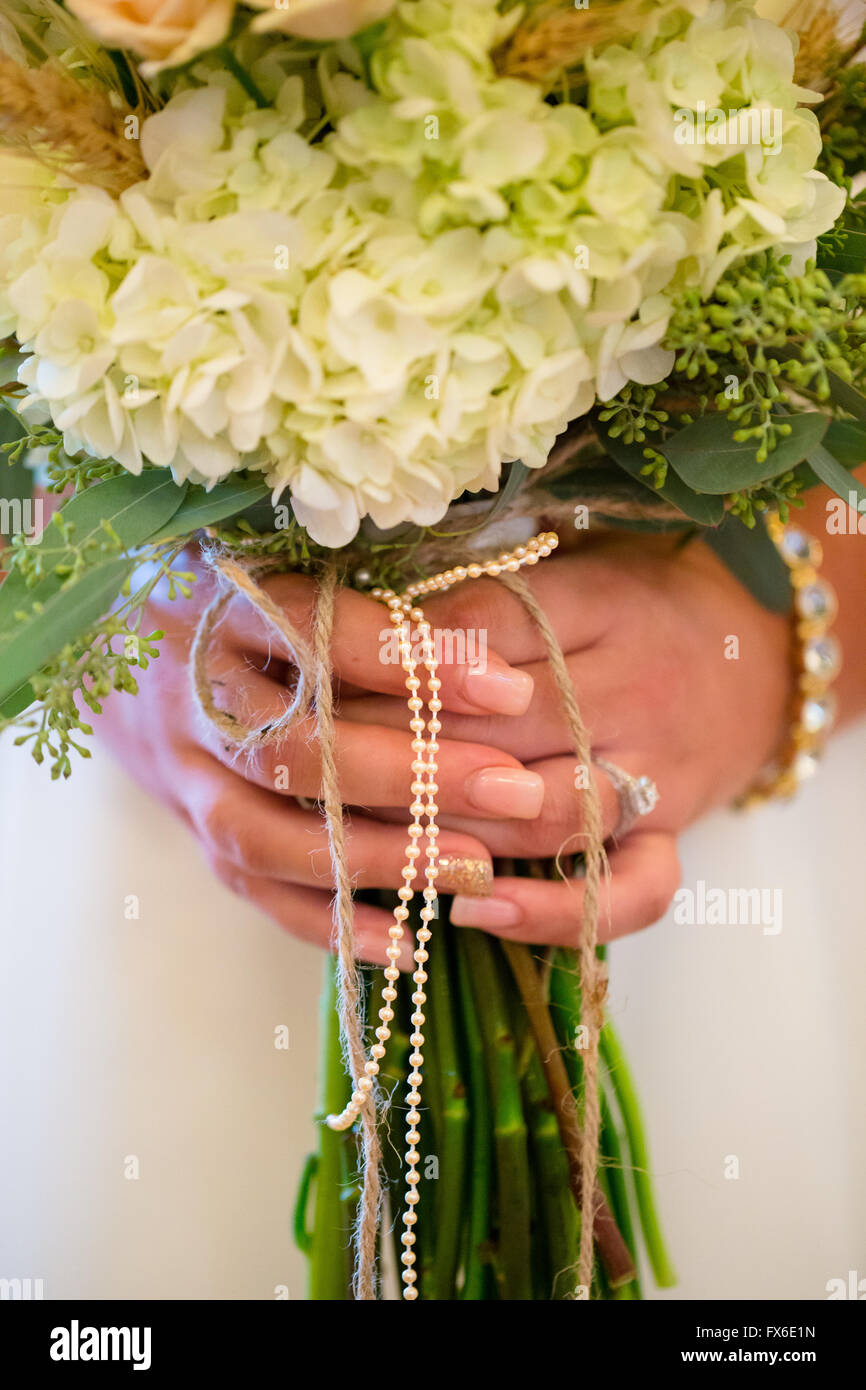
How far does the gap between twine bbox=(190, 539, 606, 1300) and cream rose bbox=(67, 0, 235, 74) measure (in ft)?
0.79

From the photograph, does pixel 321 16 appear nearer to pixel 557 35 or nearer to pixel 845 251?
pixel 557 35

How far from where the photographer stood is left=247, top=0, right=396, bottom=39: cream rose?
1.17 ft

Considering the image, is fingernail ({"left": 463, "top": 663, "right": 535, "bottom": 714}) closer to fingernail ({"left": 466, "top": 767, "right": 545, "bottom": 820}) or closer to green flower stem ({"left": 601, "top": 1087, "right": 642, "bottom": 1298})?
fingernail ({"left": 466, "top": 767, "right": 545, "bottom": 820})

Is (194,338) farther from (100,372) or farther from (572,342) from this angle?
(572,342)

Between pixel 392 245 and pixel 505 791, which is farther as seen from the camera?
pixel 505 791

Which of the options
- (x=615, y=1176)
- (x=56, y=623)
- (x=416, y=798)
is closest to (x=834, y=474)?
(x=416, y=798)

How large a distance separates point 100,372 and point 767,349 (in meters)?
0.32

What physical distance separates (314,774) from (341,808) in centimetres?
3

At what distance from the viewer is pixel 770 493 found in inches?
21.7

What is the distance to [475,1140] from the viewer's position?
0.65 meters

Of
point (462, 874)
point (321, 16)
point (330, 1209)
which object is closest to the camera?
point (321, 16)

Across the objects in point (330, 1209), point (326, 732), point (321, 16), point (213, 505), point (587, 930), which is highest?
point (321, 16)

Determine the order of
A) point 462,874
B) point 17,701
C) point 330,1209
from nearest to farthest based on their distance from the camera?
point 17,701 → point 462,874 → point 330,1209

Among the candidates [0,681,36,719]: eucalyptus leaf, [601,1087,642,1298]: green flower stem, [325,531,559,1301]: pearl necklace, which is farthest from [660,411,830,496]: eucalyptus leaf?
[601,1087,642,1298]: green flower stem
